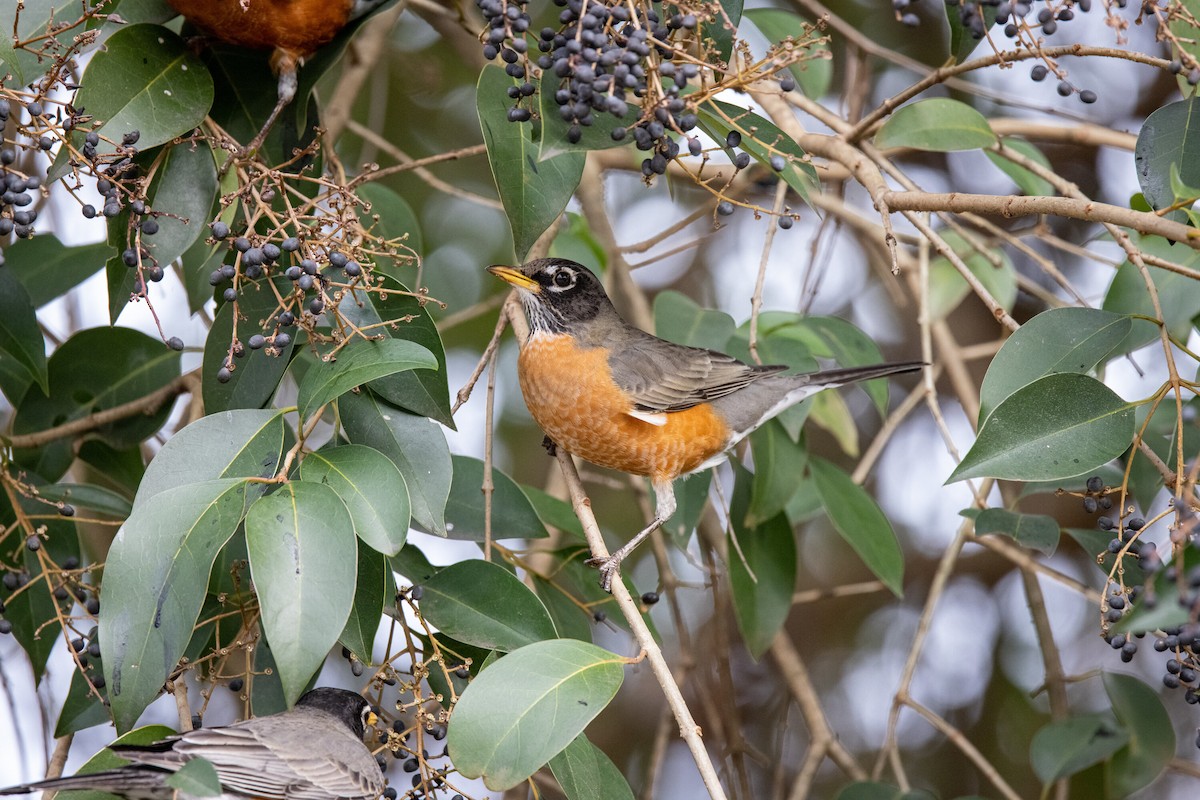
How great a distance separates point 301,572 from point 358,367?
1.23 ft

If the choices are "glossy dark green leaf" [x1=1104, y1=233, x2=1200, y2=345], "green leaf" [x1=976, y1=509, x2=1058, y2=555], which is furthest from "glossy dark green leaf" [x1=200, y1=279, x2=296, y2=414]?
"glossy dark green leaf" [x1=1104, y1=233, x2=1200, y2=345]

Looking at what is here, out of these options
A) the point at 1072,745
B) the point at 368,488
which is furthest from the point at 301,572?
the point at 1072,745

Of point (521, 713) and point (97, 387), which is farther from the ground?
point (97, 387)

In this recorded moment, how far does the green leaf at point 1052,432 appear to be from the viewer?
2.04 metres

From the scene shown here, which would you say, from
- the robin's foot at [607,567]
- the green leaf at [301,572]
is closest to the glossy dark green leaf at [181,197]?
the green leaf at [301,572]

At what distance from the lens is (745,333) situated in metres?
3.43

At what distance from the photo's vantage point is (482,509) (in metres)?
2.69

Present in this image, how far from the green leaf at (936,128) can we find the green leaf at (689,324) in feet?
2.32

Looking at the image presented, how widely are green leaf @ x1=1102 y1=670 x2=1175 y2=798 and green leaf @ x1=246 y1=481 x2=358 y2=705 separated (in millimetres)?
2249

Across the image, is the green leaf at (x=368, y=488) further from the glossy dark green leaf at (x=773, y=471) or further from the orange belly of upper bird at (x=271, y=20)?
the glossy dark green leaf at (x=773, y=471)

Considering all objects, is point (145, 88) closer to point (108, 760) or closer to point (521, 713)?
point (108, 760)

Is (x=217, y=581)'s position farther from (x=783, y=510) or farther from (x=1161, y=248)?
(x=1161, y=248)

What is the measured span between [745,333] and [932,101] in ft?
2.90

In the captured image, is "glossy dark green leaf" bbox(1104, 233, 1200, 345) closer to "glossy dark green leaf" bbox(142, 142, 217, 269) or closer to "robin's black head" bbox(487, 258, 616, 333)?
"robin's black head" bbox(487, 258, 616, 333)
